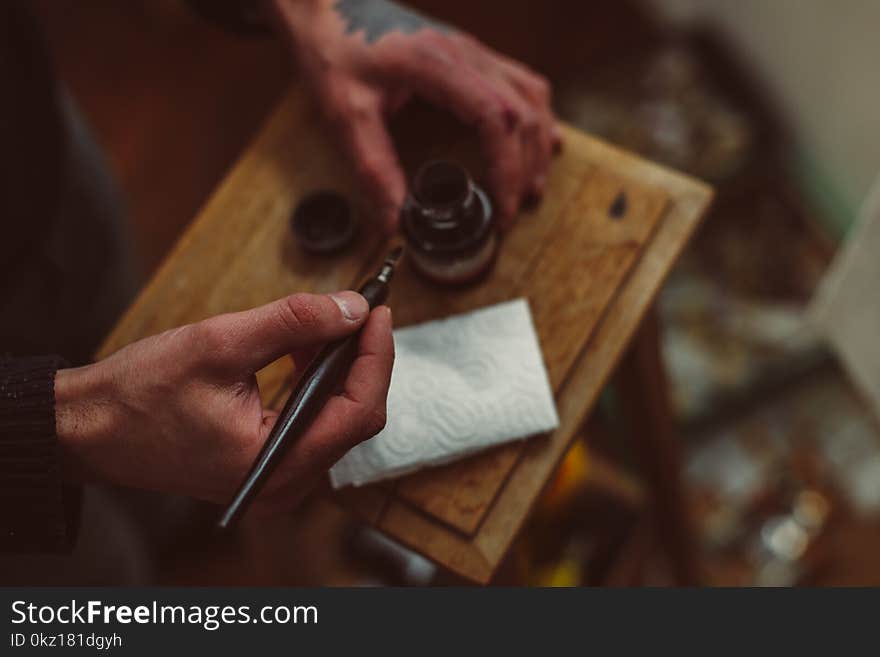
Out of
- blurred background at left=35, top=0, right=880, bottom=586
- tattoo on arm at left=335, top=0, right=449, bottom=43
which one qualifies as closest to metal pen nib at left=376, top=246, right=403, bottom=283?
tattoo on arm at left=335, top=0, right=449, bottom=43

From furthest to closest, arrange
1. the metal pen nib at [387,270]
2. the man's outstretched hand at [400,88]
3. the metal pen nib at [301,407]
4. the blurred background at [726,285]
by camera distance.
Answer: the blurred background at [726,285], the man's outstretched hand at [400,88], the metal pen nib at [387,270], the metal pen nib at [301,407]

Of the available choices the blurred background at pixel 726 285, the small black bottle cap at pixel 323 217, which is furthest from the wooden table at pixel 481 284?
the blurred background at pixel 726 285

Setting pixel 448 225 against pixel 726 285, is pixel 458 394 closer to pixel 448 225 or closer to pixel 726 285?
pixel 448 225

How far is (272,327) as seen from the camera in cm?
81

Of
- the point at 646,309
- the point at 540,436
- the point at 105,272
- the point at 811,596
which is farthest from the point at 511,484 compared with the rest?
the point at 105,272

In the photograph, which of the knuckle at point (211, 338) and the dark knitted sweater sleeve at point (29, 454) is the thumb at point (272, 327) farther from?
the dark knitted sweater sleeve at point (29, 454)

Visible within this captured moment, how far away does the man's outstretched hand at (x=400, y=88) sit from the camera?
1.02 m

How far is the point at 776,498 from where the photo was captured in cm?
181

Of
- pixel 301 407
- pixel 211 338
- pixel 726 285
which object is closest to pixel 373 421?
pixel 301 407

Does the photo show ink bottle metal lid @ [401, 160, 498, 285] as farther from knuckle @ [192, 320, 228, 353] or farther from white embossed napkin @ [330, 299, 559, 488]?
knuckle @ [192, 320, 228, 353]

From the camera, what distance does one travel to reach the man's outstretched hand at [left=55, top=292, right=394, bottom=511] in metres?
0.81

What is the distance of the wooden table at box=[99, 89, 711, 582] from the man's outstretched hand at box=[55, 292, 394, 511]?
0.50 feet

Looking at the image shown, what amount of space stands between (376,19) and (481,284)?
1.21ft

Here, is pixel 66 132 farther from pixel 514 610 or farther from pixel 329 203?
pixel 514 610
